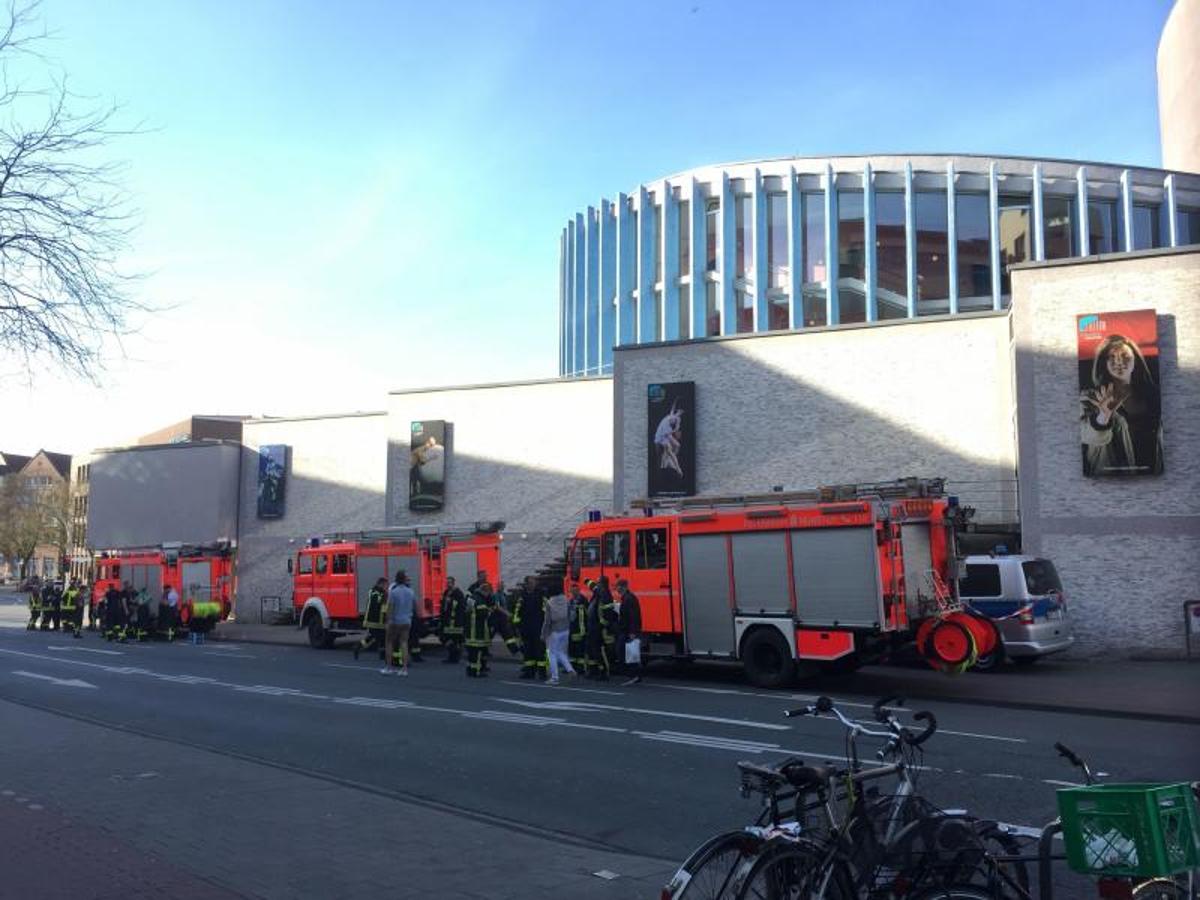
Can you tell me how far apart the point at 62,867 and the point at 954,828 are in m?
4.96

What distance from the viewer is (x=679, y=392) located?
27719 millimetres

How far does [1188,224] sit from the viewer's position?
Result: 4412 centimetres

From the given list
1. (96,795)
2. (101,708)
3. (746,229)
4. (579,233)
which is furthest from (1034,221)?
(96,795)

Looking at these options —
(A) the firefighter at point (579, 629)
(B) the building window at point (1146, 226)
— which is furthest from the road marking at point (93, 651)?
(B) the building window at point (1146, 226)

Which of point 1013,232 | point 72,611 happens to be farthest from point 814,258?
point 72,611

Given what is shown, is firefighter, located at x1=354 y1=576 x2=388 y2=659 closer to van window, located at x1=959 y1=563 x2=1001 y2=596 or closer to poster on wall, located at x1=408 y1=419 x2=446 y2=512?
poster on wall, located at x1=408 y1=419 x2=446 y2=512

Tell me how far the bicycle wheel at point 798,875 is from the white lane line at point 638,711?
8.08 meters

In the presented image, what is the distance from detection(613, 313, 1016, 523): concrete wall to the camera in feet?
79.9

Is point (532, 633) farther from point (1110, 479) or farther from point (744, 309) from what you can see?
point (744, 309)

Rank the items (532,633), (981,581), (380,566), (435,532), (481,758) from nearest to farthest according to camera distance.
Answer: (481,758)
(532,633)
(981,581)
(435,532)
(380,566)

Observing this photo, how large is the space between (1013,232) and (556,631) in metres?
34.3

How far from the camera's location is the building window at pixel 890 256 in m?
44.6

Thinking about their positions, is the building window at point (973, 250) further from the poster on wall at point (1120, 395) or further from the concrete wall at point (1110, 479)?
the poster on wall at point (1120, 395)

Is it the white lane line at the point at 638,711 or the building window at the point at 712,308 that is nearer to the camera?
the white lane line at the point at 638,711
